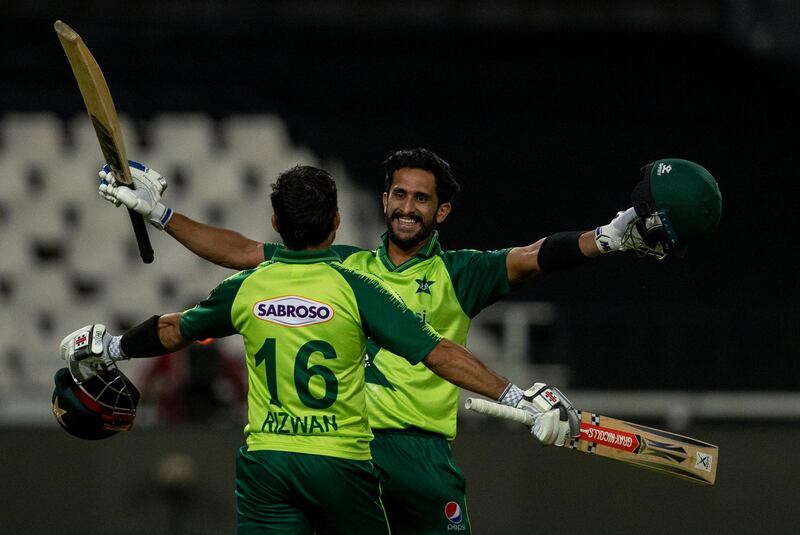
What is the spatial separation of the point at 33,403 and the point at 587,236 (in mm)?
5761

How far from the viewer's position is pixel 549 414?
13.8 ft

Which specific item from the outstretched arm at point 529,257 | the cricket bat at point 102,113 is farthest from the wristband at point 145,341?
the outstretched arm at point 529,257

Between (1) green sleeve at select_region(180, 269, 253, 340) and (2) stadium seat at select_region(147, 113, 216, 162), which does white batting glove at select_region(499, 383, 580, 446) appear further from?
(2) stadium seat at select_region(147, 113, 216, 162)

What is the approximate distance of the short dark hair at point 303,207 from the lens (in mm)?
4129

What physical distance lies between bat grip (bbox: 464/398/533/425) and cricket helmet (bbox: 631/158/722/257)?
94cm

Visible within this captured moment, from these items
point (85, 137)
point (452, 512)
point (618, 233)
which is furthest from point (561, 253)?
point (85, 137)

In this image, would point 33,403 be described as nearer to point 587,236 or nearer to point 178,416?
point 178,416

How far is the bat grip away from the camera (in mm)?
4172

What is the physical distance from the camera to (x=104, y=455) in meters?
8.91

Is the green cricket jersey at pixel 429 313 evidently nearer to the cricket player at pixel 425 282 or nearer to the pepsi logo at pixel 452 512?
the cricket player at pixel 425 282

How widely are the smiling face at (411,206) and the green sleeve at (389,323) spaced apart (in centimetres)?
93

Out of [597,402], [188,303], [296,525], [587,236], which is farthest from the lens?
[188,303]

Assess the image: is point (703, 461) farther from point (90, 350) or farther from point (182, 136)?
point (182, 136)

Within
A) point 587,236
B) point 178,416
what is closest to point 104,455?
point 178,416
